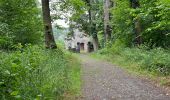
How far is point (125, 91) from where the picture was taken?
1078cm

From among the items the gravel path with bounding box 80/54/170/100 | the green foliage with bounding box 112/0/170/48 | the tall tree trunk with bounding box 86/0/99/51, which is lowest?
the tall tree trunk with bounding box 86/0/99/51

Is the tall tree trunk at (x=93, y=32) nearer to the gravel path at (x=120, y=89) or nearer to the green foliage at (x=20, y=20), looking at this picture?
the green foliage at (x=20, y=20)

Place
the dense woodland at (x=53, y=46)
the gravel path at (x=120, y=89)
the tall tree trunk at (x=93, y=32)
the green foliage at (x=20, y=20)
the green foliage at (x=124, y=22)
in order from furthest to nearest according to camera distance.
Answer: the tall tree trunk at (x=93, y=32) → the green foliage at (x=124, y=22) → the green foliage at (x=20, y=20) → the gravel path at (x=120, y=89) → the dense woodland at (x=53, y=46)

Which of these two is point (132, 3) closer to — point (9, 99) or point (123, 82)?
point (123, 82)

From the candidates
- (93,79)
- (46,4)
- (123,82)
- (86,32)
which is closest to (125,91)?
(123,82)

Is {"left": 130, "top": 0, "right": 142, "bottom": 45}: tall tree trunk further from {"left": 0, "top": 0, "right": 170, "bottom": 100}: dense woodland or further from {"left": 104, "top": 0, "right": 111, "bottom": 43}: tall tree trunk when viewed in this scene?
{"left": 104, "top": 0, "right": 111, "bottom": 43}: tall tree trunk

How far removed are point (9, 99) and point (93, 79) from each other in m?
7.33

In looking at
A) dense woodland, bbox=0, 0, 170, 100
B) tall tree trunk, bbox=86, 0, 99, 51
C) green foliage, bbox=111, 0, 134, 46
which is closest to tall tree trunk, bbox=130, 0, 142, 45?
dense woodland, bbox=0, 0, 170, 100

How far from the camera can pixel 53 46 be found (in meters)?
21.0

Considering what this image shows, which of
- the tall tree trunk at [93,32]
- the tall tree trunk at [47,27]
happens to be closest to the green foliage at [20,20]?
the tall tree trunk at [47,27]

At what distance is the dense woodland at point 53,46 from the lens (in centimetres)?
747

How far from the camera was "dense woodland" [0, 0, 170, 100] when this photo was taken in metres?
7.47

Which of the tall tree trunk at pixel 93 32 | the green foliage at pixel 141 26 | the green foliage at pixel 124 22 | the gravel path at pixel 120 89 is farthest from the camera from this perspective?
the tall tree trunk at pixel 93 32

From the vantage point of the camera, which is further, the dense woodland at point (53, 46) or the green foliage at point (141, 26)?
the green foliage at point (141, 26)
